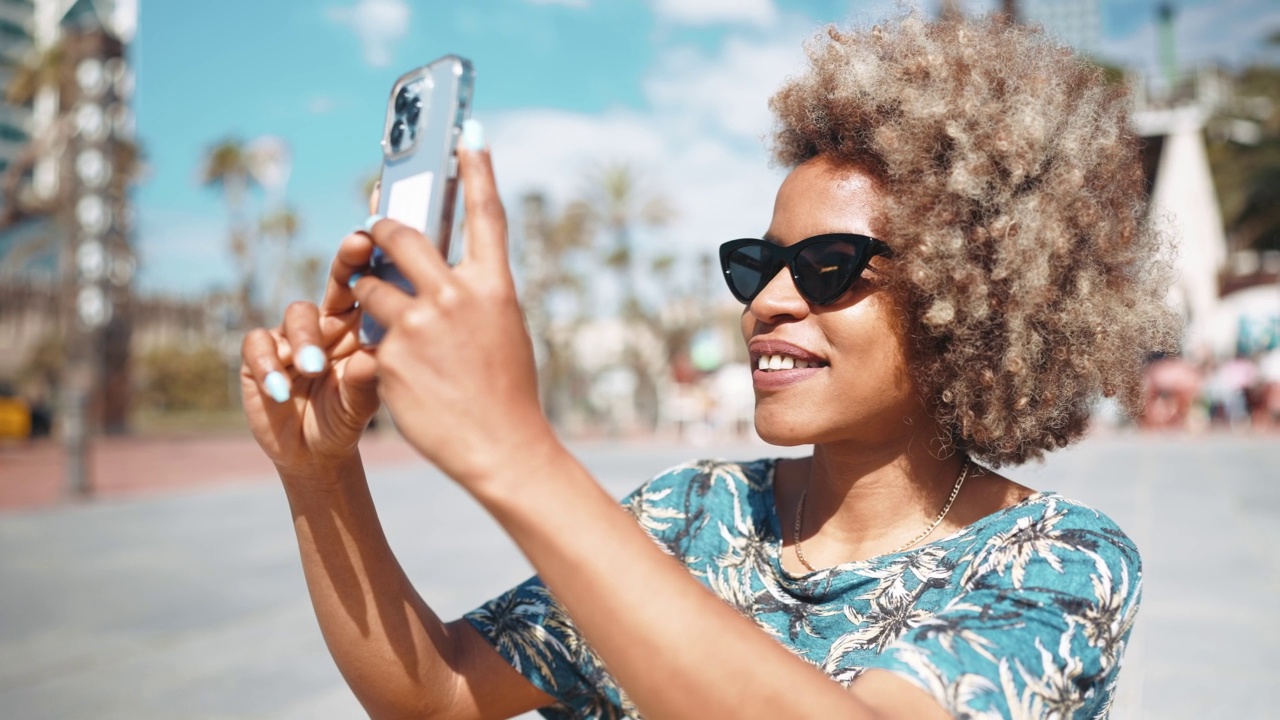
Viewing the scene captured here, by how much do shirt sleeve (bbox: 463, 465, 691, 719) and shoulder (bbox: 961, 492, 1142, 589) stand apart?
0.61m

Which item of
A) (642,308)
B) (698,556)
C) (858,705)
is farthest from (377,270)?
(642,308)

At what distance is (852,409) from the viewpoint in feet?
4.97

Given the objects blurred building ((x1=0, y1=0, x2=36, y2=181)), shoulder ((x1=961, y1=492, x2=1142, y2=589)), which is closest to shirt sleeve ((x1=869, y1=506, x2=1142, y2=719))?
shoulder ((x1=961, y1=492, x2=1142, y2=589))

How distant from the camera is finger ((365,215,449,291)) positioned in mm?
843

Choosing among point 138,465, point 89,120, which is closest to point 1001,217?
point 138,465

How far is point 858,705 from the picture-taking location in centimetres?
95

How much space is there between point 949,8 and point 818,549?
100cm

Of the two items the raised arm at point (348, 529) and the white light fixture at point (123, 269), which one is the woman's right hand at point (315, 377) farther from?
the white light fixture at point (123, 269)

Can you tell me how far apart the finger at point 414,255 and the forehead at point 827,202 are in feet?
2.74

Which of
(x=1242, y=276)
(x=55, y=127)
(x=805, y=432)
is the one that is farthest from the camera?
(x=1242, y=276)

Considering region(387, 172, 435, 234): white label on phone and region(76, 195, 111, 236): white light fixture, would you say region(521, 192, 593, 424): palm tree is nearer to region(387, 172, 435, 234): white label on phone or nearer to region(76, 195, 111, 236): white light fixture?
region(76, 195, 111, 236): white light fixture

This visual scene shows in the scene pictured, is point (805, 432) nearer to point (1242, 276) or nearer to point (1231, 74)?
point (1242, 276)

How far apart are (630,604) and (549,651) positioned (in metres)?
0.78

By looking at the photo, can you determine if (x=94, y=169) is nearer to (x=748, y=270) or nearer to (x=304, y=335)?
(x=748, y=270)
